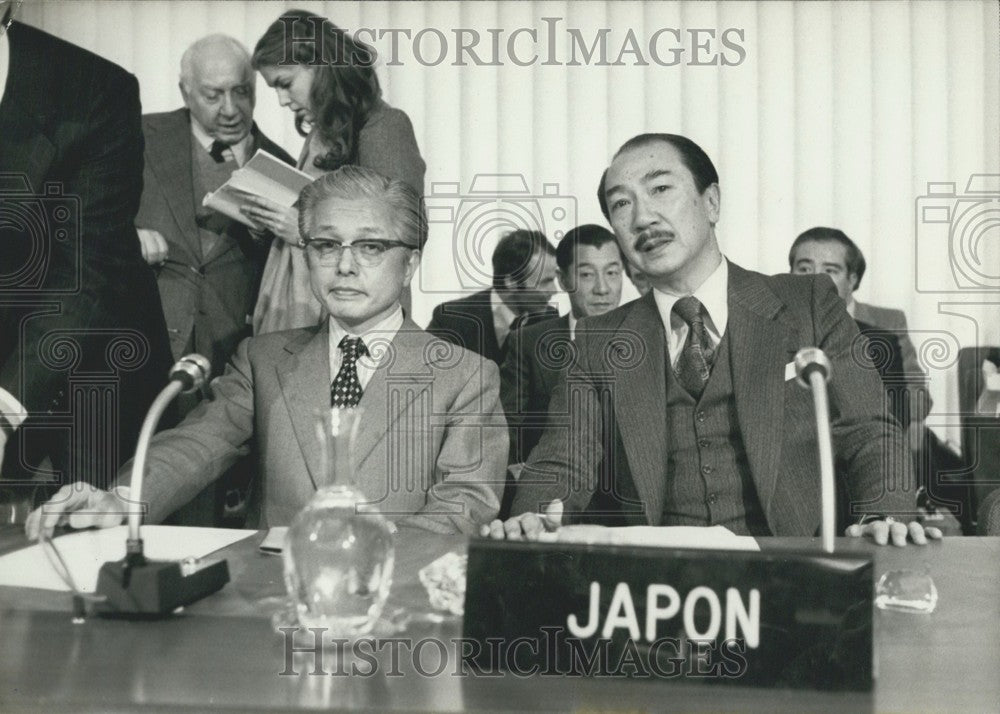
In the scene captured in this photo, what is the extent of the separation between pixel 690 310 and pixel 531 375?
0.46 metres

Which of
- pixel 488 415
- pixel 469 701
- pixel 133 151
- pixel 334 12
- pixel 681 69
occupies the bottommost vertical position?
pixel 469 701

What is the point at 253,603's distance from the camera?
4.29 ft

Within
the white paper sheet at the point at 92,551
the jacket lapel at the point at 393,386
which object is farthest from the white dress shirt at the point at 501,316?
the white paper sheet at the point at 92,551

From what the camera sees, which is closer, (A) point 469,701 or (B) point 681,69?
(A) point 469,701

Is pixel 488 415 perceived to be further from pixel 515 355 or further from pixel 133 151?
pixel 133 151

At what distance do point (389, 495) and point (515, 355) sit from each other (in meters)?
0.56

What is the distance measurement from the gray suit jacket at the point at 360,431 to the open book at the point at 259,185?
1.44ft

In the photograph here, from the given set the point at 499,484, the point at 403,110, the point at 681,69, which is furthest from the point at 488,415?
the point at 681,69

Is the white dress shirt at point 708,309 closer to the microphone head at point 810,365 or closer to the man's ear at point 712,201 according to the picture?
the man's ear at point 712,201

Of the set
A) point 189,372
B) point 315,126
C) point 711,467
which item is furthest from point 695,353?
point 189,372

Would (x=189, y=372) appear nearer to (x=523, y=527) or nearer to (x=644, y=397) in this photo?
(x=523, y=527)

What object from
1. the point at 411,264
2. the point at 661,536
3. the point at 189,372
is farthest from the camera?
the point at 411,264

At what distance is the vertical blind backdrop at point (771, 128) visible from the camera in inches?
103

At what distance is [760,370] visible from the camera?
2.28m
